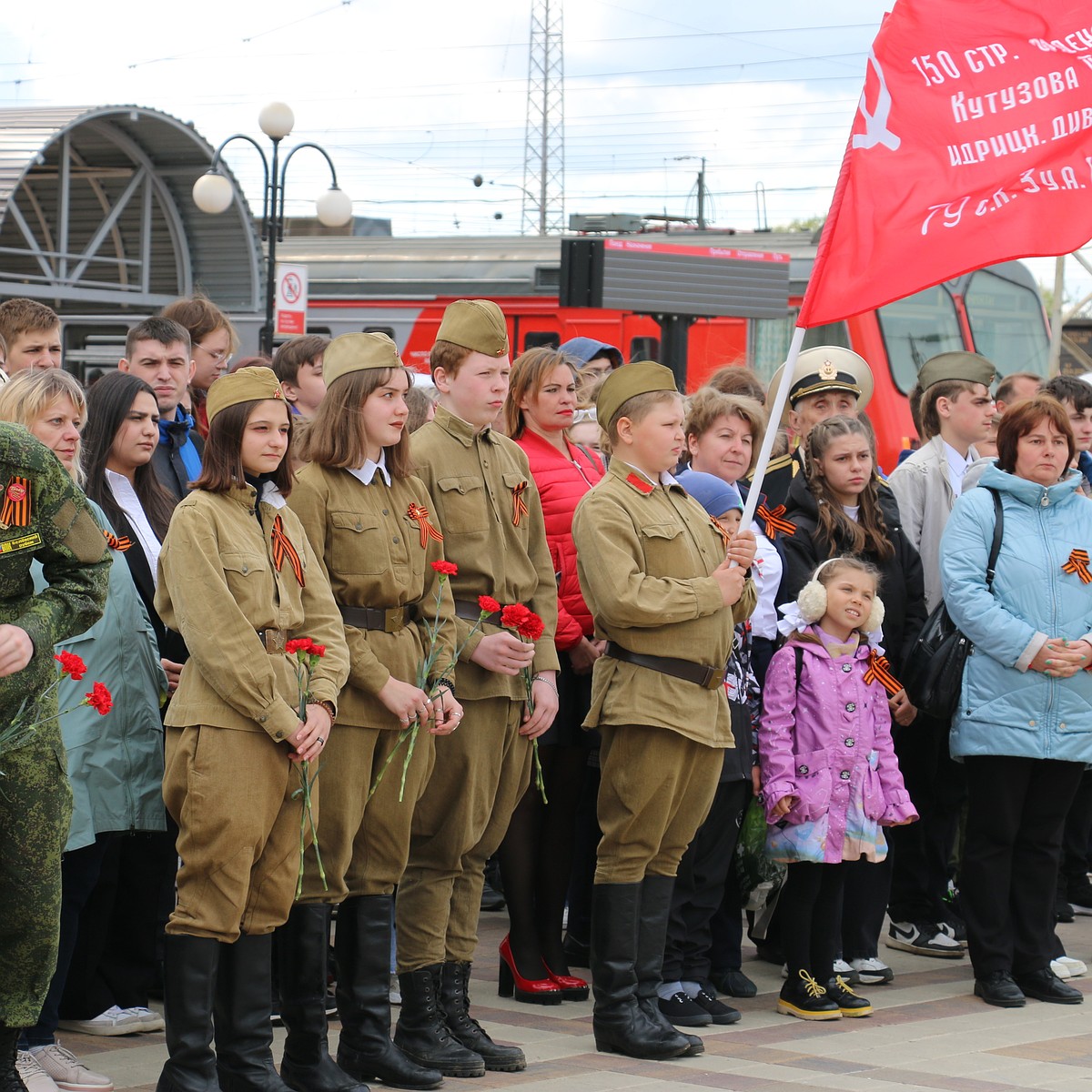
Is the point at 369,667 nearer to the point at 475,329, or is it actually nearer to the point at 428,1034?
Result: the point at 428,1034

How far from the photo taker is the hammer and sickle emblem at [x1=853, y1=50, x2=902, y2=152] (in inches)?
222

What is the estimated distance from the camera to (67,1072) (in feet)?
15.7

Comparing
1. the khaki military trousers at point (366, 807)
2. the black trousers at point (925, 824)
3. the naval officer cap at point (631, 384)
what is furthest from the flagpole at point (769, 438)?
the black trousers at point (925, 824)

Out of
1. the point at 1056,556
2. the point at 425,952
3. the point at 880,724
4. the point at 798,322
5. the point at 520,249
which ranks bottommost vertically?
the point at 425,952

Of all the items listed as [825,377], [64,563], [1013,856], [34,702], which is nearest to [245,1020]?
[34,702]

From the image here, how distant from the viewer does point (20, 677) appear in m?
4.29

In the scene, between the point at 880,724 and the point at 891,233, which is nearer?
the point at 891,233

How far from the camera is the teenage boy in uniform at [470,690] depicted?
207 inches

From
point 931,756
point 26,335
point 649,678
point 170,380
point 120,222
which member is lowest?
point 931,756

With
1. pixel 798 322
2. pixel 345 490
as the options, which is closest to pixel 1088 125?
pixel 798 322

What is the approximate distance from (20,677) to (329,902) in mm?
1196

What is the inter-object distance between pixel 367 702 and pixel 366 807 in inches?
12.9

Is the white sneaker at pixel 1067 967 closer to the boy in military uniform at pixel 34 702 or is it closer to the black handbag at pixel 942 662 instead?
the black handbag at pixel 942 662

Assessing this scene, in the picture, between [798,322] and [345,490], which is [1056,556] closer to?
[798,322]
